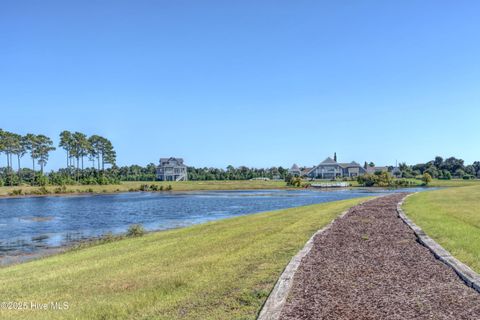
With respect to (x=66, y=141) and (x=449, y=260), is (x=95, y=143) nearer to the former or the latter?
(x=66, y=141)

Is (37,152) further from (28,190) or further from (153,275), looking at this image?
(153,275)

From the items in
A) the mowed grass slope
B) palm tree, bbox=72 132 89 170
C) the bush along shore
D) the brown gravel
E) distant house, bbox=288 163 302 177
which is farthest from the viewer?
distant house, bbox=288 163 302 177

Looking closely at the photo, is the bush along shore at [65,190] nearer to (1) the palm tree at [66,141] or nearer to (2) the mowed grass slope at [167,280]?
(1) the palm tree at [66,141]

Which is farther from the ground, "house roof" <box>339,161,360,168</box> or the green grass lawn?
"house roof" <box>339,161,360,168</box>

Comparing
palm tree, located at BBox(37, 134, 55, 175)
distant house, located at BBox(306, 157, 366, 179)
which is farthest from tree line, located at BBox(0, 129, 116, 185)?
distant house, located at BBox(306, 157, 366, 179)

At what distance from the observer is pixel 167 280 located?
31.5 ft

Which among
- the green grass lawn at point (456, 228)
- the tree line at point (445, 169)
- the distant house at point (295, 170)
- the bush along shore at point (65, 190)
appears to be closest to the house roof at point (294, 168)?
the distant house at point (295, 170)

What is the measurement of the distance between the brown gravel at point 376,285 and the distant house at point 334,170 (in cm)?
13221

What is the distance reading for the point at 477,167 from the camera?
440 feet

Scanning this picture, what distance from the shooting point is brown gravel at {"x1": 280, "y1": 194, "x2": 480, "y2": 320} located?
241 inches

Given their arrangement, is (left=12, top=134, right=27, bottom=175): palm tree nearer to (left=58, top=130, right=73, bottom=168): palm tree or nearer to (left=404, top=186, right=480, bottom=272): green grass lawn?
(left=58, top=130, right=73, bottom=168): palm tree

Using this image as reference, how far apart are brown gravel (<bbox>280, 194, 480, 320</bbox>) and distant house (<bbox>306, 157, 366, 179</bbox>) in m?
132

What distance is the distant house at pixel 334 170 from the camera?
142000 mm

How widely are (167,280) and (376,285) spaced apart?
14.7 feet
